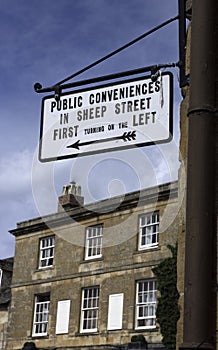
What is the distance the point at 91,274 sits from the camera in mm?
29703

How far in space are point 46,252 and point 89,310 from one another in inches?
159

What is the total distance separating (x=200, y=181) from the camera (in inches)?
143

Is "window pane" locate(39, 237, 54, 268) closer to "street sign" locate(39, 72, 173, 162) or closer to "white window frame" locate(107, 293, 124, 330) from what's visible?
"white window frame" locate(107, 293, 124, 330)

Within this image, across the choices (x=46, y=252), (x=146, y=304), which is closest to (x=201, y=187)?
(x=146, y=304)

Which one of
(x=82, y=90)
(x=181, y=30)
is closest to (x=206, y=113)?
(x=181, y=30)

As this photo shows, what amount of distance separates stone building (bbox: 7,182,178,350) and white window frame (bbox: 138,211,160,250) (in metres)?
0.04

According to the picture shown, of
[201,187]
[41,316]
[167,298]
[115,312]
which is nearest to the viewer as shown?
[201,187]

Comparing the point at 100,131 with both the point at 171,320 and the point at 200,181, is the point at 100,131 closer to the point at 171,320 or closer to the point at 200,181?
the point at 200,181

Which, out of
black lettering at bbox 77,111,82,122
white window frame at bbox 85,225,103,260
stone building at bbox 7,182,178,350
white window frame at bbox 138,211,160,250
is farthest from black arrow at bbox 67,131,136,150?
white window frame at bbox 85,225,103,260

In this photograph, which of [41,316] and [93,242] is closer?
[93,242]

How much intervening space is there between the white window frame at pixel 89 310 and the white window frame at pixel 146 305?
2.18m

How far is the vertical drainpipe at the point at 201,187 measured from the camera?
3.43m

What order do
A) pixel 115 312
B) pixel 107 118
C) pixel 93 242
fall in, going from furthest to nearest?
1. pixel 93 242
2. pixel 115 312
3. pixel 107 118

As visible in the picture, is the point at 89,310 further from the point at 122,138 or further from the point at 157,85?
the point at 157,85
